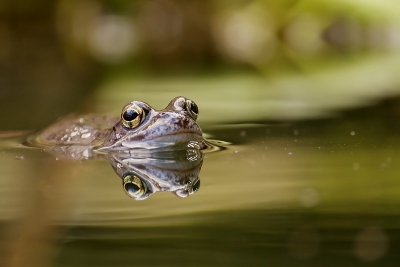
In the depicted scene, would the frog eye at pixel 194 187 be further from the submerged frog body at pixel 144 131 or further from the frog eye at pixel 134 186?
the submerged frog body at pixel 144 131

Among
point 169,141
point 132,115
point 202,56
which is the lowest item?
point 169,141

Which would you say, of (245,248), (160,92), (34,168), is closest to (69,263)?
(245,248)

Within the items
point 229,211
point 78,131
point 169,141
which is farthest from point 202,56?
point 229,211

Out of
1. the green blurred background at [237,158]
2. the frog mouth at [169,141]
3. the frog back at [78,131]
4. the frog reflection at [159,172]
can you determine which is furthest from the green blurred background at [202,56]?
the frog reflection at [159,172]

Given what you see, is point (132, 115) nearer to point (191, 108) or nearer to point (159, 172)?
point (191, 108)

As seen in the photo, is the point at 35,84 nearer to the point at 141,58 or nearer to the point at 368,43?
the point at 141,58

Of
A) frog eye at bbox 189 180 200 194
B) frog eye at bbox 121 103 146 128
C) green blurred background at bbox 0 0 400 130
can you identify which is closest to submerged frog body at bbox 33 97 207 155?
frog eye at bbox 121 103 146 128
